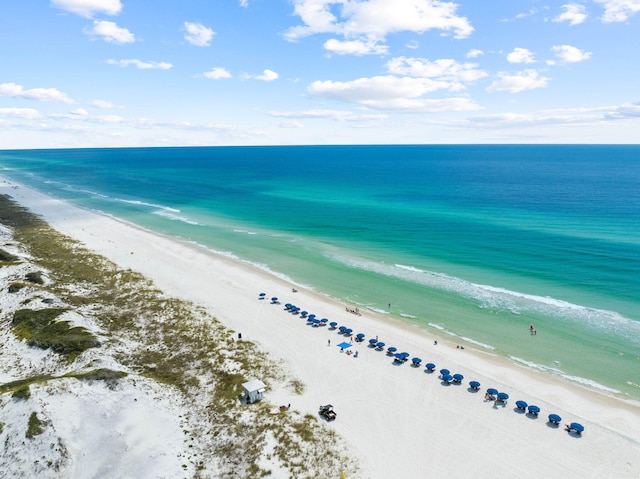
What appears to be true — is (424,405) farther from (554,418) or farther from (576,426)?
(576,426)

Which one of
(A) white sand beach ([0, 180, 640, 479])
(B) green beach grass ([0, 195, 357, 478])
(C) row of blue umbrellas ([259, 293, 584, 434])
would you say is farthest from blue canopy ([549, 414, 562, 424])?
(B) green beach grass ([0, 195, 357, 478])

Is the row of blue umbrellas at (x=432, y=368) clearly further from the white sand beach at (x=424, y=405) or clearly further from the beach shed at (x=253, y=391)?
the beach shed at (x=253, y=391)

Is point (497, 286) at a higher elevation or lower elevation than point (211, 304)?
higher

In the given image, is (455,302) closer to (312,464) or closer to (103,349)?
(312,464)

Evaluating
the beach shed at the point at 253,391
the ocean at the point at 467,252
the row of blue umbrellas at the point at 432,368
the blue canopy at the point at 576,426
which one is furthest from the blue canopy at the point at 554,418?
the beach shed at the point at 253,391

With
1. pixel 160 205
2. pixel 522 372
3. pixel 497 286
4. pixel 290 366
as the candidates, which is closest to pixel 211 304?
pixel 290 366

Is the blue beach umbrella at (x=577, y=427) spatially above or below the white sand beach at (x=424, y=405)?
above
